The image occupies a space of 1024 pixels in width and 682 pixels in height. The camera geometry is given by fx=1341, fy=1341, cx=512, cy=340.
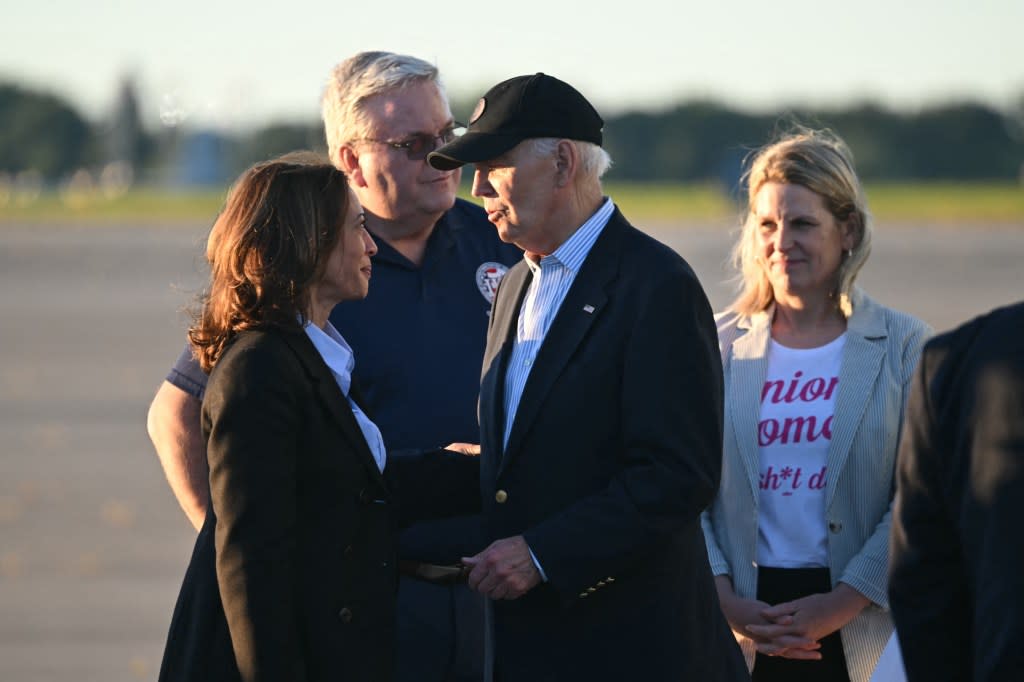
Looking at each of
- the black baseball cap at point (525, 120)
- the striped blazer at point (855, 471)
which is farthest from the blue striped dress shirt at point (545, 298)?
the striped blazer at point (855, 471)

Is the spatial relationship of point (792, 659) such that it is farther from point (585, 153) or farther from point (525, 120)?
point (525, 120)

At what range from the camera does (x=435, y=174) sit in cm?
385

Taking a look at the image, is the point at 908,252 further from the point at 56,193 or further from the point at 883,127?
the point at 56,193

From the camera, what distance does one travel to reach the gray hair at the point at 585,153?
299cm

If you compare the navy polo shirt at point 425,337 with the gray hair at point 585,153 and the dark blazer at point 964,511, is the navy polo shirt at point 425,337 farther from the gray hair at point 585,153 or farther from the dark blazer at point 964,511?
the dark blazer at point 964,511

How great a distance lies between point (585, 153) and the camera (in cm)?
303

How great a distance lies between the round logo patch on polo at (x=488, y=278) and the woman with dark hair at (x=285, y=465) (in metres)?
0.85

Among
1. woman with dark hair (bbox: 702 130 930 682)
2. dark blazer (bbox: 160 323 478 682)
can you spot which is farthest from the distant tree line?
dark blazer (bbox: 160 323 478 682)

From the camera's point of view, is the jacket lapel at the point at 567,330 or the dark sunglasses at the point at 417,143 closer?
the jacket lapel at the point at 567,330

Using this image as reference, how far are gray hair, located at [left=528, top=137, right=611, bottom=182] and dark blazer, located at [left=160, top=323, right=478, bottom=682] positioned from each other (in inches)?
26.4

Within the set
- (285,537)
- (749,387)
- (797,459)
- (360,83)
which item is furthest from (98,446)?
(285,537)

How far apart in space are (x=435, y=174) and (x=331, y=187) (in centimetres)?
97

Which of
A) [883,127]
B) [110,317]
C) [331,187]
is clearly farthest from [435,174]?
[883,127]

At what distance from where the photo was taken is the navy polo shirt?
11.7 feet
